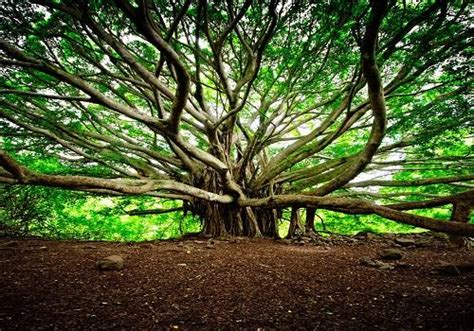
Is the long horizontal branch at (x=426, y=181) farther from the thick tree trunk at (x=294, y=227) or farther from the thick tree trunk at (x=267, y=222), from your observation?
the thick tree trunk at (x=267, y=222)

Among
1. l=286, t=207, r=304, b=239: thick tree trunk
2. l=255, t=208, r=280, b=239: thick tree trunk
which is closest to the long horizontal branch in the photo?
l=286, t=207, r=304, b=239: thick tree trunk

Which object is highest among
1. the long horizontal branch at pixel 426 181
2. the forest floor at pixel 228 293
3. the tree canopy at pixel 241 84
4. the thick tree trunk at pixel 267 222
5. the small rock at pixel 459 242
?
the tree canopy at pixel 241 84

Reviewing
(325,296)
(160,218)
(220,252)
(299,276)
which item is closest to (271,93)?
(220,252)

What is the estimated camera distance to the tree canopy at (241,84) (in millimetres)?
2646

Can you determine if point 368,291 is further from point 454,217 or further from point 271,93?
point 271,93

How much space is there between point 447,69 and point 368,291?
113 inches

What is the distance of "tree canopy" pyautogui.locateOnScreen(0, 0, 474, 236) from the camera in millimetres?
2646

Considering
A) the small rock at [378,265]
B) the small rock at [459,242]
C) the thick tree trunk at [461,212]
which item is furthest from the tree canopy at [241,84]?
the small rock at [459,242]

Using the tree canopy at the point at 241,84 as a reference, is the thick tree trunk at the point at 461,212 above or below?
below

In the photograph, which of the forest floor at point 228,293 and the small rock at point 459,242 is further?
A: the small rock at point 459,242

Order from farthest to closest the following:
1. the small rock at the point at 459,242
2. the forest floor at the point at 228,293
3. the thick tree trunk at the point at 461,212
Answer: the small rock at the point at 459,242 → the thick tree trunk at the point at 461,212 → the forest floor at the point at 228,293

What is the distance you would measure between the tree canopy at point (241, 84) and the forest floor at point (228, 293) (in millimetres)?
659

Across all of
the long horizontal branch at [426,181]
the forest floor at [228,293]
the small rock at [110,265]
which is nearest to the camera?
the forest floor at [228,293]

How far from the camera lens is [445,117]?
3.96 meters
